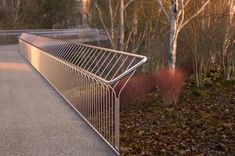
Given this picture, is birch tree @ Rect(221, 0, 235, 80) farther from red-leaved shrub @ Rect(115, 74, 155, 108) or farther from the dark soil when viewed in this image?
red-leaved shrub @ Rect(115, 74, 155, 108)

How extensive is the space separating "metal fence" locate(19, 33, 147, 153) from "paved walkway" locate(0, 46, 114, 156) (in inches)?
6.9

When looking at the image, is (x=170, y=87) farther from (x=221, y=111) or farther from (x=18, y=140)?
(x=18, y=140)

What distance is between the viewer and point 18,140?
6.14 meters

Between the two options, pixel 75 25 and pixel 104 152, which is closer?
pixel 104 152

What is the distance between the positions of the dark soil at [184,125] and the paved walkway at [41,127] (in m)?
0.63

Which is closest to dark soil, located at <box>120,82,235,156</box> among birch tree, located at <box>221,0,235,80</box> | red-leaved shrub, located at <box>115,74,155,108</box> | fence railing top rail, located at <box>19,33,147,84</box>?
red-leaved shrub, located at <box>115,74,155,108</box>

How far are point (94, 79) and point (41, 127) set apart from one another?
1.19 meters

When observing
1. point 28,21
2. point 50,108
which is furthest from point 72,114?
point 28,21

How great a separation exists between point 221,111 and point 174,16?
278 cm

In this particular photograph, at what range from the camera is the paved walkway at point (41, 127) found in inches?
225

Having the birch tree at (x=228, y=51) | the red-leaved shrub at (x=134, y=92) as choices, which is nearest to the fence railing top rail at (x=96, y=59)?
the red-leaved shrub at (x=134, y=92)

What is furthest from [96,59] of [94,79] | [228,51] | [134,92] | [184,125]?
[228,51]

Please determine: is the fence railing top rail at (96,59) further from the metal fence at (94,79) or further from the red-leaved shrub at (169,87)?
the red-leaved shrub at (169,87)

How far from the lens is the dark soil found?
19.7ft
